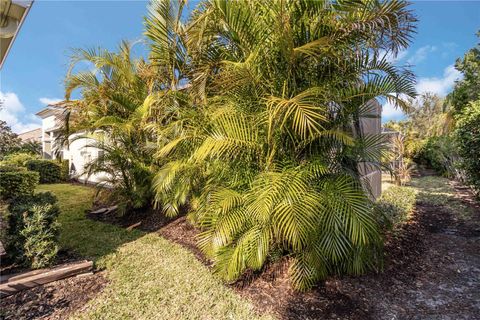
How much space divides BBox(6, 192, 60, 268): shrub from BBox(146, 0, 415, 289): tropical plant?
2402mm

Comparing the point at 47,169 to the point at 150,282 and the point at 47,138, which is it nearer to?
the point at 47,138

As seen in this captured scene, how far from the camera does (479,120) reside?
591 cm

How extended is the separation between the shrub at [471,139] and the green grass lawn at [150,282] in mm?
6388

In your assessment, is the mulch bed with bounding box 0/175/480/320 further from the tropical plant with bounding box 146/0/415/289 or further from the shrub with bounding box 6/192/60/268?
the shrub with bounding box 6/192/60/268

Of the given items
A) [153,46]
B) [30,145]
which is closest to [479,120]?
[153,46]

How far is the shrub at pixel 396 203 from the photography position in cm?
648

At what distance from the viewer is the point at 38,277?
3.62 meters

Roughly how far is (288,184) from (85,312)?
2.92 metres

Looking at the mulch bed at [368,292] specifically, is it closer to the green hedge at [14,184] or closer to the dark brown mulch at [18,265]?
the dark brown mulch at [18,265]

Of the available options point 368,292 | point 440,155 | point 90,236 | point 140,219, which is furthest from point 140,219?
point 440,155

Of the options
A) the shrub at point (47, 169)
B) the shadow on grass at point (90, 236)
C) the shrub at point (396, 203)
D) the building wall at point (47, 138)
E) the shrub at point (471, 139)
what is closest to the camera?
the shadow on grass at point (90, 236)

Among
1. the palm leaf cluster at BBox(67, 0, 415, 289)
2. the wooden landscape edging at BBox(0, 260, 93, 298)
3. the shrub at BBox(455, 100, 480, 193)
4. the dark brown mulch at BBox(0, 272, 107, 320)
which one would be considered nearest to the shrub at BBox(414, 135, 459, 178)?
the shrub at BBox(455, 100, 480, 193)

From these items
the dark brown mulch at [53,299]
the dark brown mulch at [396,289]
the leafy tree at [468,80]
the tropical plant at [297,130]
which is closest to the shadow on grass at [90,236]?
the dark brown mulch at [53,299]

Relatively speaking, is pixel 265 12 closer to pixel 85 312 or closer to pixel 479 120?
pixel 85 312
